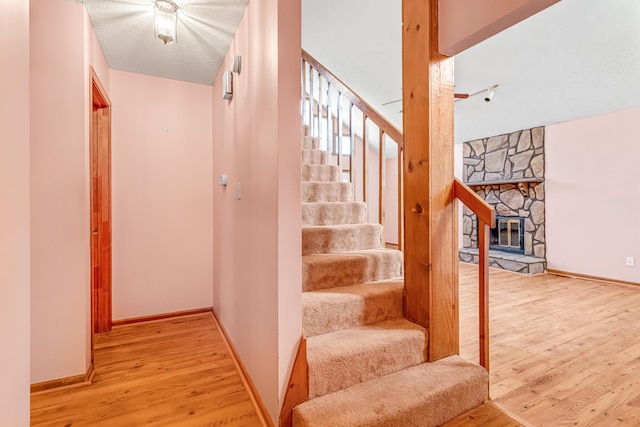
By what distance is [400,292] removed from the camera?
1.96 metres

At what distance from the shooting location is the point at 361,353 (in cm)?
156

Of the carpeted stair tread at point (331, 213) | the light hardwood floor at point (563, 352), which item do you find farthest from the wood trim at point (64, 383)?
the light hardwood floor at point (563, 352)

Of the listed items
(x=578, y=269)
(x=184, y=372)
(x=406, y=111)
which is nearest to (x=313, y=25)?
(x=406, y=111)

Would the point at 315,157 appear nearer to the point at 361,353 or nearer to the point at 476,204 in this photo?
the point at 476,204

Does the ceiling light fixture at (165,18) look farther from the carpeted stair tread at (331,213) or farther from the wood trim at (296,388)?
the wood trim at (296,388)

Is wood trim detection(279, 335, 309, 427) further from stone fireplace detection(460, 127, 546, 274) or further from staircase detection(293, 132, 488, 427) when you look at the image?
stone fireplace detection(460, 127, 546, 274)

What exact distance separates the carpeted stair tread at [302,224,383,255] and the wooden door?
1876 millimetres

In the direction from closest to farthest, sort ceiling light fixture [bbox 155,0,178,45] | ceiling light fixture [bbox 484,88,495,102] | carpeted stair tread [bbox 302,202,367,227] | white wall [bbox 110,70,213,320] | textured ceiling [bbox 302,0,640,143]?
ceiling light fixture [bbox 155,0,178,45] → carpeted stair tread [bbox 302,202,367,227] → white wall [bbox 110,70,213,320] → textured ceiling [bbox 302,0,640,143] → ceiling light fixture [bbox 484,88,495,102]

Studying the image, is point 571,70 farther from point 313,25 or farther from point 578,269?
point 313,25

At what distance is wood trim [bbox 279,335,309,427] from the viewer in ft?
4.72

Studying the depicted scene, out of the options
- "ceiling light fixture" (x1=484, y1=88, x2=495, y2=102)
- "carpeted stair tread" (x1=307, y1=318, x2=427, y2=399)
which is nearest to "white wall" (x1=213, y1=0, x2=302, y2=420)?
"carpeted stair tread" (x1=307, y1=318, x2=427, y2=399)
